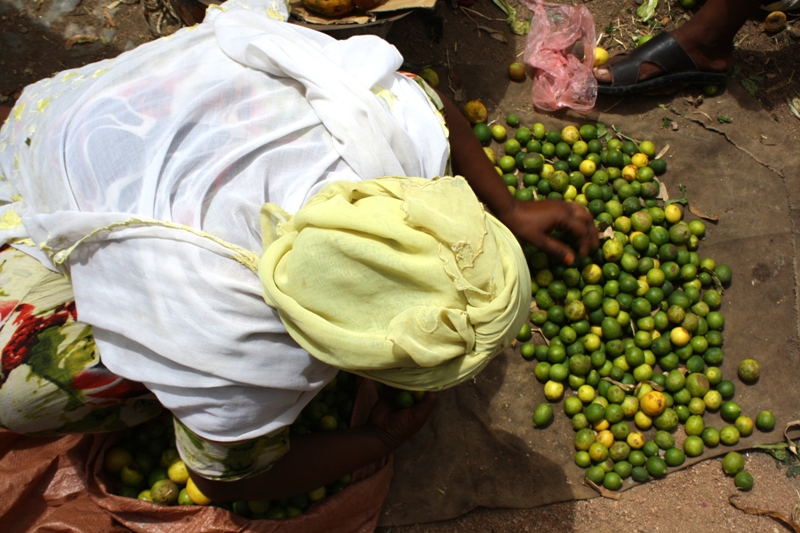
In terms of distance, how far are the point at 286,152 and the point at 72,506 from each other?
8.44ft

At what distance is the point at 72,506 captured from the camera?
10.4ft

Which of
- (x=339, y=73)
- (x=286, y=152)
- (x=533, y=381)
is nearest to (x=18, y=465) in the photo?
(x=286, y=152)

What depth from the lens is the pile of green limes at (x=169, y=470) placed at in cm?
332

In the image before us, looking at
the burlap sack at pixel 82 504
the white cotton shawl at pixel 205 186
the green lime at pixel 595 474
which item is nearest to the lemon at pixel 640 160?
the green lime at pixel 595 474

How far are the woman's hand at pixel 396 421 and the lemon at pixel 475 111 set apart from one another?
2.19 meters

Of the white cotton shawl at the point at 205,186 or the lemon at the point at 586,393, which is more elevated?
the white cotton shawl at the point at 205,186

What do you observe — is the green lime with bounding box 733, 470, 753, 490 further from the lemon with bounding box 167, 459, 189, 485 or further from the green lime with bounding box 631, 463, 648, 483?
the lemon with bounding box 167, 459, 189, 485

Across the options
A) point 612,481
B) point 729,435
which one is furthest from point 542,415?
point 729,435

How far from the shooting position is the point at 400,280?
4.63ft

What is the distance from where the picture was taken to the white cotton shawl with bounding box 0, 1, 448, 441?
171 cm

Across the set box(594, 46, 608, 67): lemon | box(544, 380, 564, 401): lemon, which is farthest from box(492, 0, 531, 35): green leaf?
box(544, 380, 564, 401): lemon

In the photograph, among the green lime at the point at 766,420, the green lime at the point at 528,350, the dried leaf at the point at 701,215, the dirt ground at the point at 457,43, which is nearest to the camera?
the green lime at the point at 766,420

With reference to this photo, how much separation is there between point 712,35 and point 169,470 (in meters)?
4.63

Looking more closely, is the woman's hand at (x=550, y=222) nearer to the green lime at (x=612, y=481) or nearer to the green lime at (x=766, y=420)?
the green lime at (x=612, y=481)
